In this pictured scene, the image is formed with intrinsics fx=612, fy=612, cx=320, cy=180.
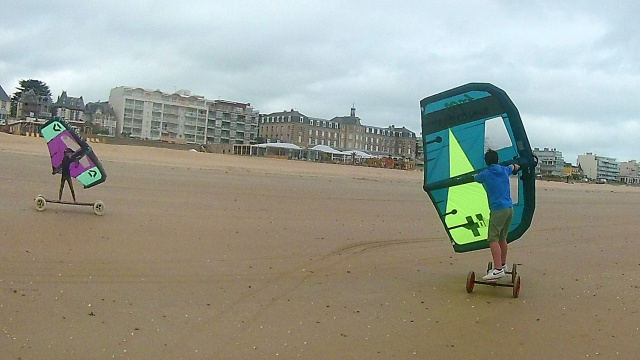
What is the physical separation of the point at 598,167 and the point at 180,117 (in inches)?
4270

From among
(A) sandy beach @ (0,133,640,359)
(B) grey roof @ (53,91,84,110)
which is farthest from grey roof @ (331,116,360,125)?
(A) sandy beach @ (0,133,640,359)

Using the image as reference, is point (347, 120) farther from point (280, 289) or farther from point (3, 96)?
point (280, 289)

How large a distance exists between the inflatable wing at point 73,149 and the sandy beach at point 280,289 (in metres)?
0.66

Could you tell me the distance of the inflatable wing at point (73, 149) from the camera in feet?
34.6

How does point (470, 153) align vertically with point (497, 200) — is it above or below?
above

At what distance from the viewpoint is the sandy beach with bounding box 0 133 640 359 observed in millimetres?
4875

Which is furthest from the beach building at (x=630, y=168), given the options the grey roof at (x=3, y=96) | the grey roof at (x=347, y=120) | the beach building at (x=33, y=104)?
the grey roof at (x=3, y=96)

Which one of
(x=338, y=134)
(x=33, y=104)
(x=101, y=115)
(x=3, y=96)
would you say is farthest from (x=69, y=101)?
(x=338, y=134)

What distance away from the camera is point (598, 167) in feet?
501

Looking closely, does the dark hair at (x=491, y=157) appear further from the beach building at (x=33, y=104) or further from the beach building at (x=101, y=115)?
the beach building at (x=33, y=104)

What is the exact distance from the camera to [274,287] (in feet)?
22.1

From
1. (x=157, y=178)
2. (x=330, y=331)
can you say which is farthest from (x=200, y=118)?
(x=330, y=331)

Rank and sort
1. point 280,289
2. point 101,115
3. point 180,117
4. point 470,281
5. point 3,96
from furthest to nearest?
point 3,96
point 180,117
point 101,115
point 470,281
point 280,289

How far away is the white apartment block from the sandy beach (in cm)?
6185
